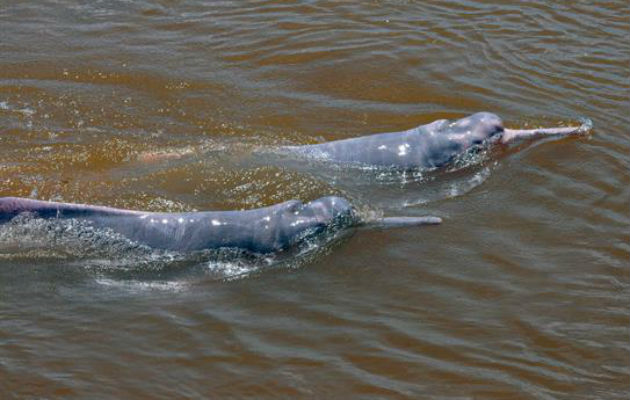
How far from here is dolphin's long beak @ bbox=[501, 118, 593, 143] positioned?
1030 cm

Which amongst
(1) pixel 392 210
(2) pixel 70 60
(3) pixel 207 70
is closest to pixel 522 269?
(1) pixel 392 210

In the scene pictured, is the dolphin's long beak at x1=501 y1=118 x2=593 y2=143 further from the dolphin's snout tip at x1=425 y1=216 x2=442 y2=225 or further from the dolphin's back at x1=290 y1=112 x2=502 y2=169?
the dolphin's snout tip at x1=425 y1=216 x2=442 y2=225

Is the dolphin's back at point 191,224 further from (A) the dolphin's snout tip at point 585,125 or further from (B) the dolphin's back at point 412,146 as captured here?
(A) the dolphin's snout tip at point 585,125

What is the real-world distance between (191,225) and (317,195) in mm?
1539

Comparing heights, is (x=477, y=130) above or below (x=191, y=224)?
above

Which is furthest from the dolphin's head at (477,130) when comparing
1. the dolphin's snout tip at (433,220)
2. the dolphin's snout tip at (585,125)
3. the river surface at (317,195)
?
Answer: the dolphin's snout tip at (433,220)

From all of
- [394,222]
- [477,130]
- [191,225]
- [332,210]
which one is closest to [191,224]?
[191,225]

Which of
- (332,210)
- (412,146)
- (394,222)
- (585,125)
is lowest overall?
(394,222)

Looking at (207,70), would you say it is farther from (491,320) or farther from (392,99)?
(491,320)

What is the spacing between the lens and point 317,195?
30.7 ft

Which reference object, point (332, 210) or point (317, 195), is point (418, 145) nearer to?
point (317, 195)

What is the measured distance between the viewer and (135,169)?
9.84 meters

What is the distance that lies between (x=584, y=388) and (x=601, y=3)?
26.3 feet

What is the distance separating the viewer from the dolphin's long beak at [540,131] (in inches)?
406
